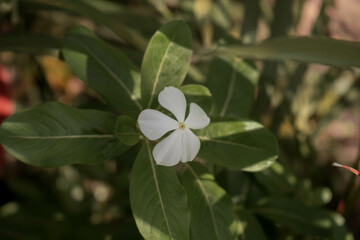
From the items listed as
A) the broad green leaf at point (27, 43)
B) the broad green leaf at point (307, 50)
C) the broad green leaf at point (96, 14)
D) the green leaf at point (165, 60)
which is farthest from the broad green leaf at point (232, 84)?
the broad green leaf at point (27, 43)

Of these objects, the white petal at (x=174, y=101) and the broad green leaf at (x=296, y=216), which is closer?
the white petal at (x=174, y=101)

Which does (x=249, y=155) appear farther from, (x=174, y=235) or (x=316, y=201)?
(x=316, y=201)

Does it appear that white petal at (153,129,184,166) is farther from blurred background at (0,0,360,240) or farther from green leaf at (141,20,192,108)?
blurred background at (0,0,360,240)

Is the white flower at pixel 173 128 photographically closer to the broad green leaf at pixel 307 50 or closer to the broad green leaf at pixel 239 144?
the broad green leaf at pixel 239 144

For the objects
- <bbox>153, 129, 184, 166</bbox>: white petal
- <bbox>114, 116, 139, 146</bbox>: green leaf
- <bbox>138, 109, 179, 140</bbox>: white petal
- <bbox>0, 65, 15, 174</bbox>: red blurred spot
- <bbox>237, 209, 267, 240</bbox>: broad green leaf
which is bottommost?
<bbox>0, 65, 15, 174</bbox>: red blurred spot

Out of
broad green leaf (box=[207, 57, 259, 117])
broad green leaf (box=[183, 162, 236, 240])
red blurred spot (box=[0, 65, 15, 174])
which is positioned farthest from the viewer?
red blurred spot (box=[0, 65, 15, 174])

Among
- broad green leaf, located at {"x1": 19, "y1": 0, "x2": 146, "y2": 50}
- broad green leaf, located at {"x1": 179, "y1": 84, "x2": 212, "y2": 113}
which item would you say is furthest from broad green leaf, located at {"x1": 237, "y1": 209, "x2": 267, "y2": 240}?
broad green leaf, located at {"x1": 19, "y1": 0, "x2": 146, "y2": 50}

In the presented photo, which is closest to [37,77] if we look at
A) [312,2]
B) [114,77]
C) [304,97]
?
[114,77]
